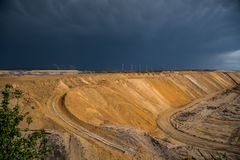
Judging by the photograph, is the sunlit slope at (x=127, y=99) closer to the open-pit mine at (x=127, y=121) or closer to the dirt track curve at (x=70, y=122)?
the open-pit mine at (x=127, y=121)

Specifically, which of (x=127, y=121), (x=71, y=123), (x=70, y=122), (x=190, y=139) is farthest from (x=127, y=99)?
(x=71, y=123)

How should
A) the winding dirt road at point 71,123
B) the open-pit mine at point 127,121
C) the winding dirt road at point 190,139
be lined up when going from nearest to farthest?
the open-pit mine at point 127,121
the winding dirt road at point 71,123
the winding dirt road at point 190,139

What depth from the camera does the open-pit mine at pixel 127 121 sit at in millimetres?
25469

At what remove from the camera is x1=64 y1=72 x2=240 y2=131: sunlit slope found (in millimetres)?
38281

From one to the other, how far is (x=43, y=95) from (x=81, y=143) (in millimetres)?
19123

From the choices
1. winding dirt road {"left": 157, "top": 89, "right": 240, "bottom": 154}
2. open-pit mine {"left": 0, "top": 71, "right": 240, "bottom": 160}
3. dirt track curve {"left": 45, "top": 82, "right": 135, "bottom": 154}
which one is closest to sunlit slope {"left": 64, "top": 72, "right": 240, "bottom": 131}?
open-pit mine {"left": 0, "top": 71, "right": 240, "bottom": 160}

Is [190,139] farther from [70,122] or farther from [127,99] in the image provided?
[70,122]

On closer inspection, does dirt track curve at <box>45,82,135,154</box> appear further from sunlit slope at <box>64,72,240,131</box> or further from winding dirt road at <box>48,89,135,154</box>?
sunlit slope at <box>64,72,240,131</box>

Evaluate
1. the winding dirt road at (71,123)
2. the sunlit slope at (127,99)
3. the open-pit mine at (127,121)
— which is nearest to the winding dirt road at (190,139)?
the open-pit mine at (127,121)

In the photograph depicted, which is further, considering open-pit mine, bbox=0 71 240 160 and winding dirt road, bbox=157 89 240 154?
winding dirt road, bbox=157 89 240 154

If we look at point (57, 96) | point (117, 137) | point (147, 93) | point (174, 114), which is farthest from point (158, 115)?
point (117, 137)

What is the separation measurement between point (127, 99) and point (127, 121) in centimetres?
1025

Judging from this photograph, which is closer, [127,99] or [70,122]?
[70,122]

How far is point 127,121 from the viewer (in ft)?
130
